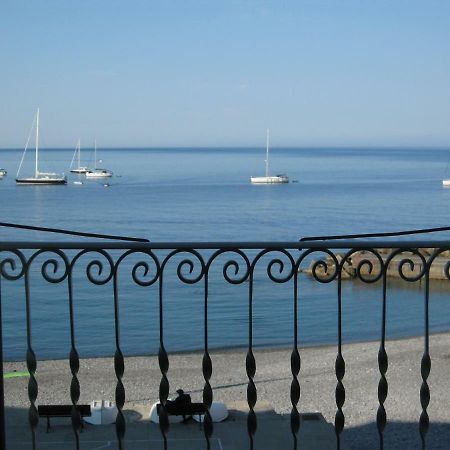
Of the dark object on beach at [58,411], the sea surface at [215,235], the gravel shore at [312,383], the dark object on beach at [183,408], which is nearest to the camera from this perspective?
the dark object on beach at [183,408]

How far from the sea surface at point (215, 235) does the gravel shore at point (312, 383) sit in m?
2.37

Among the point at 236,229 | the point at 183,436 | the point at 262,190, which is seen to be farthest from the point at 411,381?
the point at 262,190

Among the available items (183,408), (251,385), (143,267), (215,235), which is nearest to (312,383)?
(183,408)

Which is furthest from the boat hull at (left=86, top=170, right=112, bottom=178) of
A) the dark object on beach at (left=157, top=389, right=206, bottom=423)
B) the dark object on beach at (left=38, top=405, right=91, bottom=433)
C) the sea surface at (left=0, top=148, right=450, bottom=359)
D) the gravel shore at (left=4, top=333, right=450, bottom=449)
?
the dark object on beach at (left=157, top=389, right=206, bottom=423)

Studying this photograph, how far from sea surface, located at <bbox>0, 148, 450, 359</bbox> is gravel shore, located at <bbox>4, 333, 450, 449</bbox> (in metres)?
2.37

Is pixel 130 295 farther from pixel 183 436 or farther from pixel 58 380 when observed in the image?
pixel 183 436

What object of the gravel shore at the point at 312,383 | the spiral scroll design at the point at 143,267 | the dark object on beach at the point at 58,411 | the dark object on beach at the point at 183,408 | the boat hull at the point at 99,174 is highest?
the spiral scroll design at the point at 143,267

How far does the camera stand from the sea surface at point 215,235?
836 inches

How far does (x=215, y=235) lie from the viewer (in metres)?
39.9

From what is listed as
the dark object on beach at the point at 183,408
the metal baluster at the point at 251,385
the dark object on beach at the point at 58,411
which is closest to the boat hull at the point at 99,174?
the dark object on beach at the point at 58,411

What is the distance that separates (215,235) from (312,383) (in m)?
25.7

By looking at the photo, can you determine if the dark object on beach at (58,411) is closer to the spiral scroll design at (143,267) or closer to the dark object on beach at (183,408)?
the dark object on beach at (183,408)

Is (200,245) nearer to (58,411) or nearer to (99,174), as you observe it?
(58,411)

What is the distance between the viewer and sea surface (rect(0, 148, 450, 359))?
21.2m
